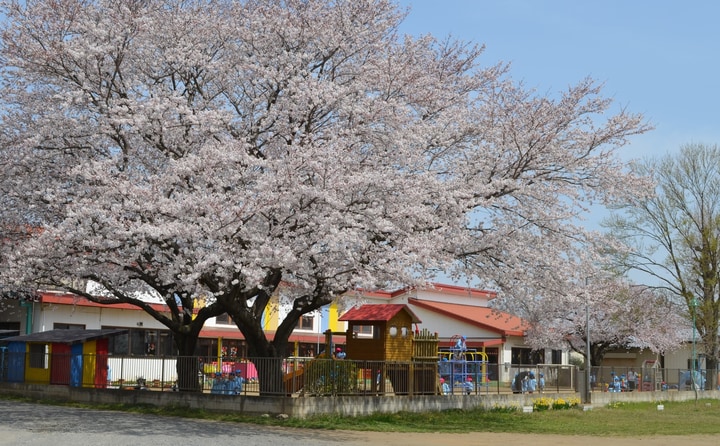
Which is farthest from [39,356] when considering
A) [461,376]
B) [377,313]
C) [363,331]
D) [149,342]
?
[461,376]

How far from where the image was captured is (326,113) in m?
26.3

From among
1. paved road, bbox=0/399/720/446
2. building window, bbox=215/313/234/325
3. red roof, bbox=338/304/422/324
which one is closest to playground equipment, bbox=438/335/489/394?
red roof, bbox=338/304/422/324

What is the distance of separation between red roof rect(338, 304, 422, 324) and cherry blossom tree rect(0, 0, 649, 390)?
117 inches

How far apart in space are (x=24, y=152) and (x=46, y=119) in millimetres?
1459

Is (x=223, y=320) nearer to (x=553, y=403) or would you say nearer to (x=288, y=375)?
(x=553, y=403)

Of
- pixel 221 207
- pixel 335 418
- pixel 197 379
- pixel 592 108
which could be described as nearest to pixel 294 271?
pixel 221 207

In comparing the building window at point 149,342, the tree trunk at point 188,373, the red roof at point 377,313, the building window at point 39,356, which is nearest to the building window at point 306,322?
the building window at point 149,342

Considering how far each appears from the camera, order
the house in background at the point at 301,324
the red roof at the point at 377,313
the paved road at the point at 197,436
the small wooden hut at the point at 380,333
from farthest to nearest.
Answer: the house in background at the point at 301,324 < the red roof at the point at 377,313 < the small wooden hut at the point at 380,333 < the paved road at the point at 197,436

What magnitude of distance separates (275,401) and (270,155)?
7.32 meters

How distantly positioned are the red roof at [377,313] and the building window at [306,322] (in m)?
25.3

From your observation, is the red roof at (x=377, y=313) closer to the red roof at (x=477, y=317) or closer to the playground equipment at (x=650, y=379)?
the playground equipment at (x=650, y=379)

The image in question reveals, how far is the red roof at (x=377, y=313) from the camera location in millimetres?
30016

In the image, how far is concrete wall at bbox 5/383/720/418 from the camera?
25.6 meters

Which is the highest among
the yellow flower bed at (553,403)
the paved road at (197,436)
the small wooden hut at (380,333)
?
the small wooden hut at (380,333)
